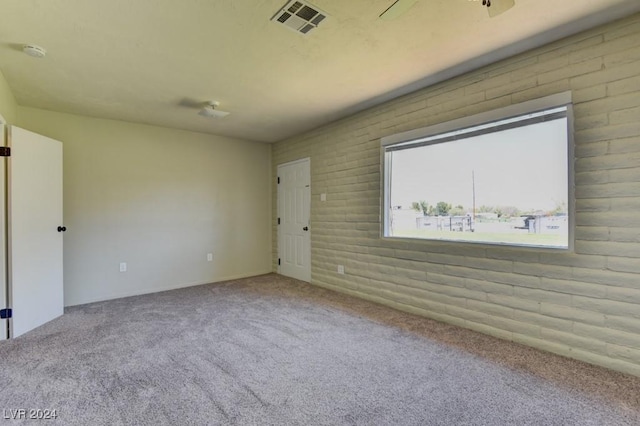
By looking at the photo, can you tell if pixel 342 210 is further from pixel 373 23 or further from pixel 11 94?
pixel 11 94

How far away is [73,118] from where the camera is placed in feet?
12.7

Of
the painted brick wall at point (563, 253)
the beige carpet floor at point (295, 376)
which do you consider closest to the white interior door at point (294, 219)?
the painted brick wall at point (563, 253)

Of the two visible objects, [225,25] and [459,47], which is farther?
[459,47]

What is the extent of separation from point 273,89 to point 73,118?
109 inches

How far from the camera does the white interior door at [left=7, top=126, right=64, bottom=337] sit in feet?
9.26

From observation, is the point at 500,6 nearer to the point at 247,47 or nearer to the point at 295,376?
the point at 247,47

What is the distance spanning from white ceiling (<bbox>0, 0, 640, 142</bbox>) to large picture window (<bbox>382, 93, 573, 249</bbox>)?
55 cm

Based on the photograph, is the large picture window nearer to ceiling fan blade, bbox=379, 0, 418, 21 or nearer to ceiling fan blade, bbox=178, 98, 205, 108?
ceiling fan blade, bbox=379, 0, 418, 21

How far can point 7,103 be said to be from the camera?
9.84 feet

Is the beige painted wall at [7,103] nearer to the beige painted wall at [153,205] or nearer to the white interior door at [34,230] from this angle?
the white interior door at [34,230]

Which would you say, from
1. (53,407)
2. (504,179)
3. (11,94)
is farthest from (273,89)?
(53,407)

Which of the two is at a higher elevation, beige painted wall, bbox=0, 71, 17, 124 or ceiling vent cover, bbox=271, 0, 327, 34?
ceiling vent cover, bbox=271, 0, 327, 34

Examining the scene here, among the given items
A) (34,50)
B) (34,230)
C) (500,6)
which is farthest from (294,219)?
(500,6)

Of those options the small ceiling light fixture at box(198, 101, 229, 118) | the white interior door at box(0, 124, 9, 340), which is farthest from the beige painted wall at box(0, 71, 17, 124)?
the small ceiling light fixture at box(198, 101, 229, 118)
